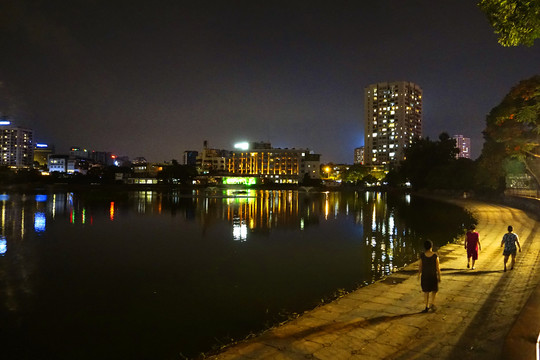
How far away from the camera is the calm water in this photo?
10086 mm

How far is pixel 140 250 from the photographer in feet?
71.4

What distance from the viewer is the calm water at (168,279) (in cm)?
1009

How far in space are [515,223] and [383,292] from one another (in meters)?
23.4

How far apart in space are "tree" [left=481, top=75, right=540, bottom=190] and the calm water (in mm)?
8971

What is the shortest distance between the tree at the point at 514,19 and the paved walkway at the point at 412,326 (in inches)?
232

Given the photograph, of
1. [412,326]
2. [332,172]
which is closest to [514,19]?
[412,326]

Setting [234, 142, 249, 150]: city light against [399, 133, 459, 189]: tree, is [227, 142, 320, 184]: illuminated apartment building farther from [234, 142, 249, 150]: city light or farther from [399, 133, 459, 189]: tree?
[399, 133, 459, 189]: tree

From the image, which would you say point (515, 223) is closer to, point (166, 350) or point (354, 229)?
point (354, 229)

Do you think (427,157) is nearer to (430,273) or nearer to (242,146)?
(430,273)

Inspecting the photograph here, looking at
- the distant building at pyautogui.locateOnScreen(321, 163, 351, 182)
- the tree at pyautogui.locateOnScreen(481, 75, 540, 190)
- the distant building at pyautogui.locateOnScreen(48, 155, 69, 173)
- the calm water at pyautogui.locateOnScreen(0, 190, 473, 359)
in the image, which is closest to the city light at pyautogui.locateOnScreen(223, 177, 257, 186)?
the distant building at pyautogui.locateOnScreen(321, 163, 351, 182)

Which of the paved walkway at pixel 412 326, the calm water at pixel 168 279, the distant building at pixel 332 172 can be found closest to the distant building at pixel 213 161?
the distant building at pixel 332 172

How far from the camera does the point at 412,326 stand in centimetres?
851

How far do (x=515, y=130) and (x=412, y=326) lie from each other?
2955 centimetres

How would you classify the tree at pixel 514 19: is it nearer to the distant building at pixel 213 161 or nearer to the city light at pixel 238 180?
the city light at pixel 238 180
